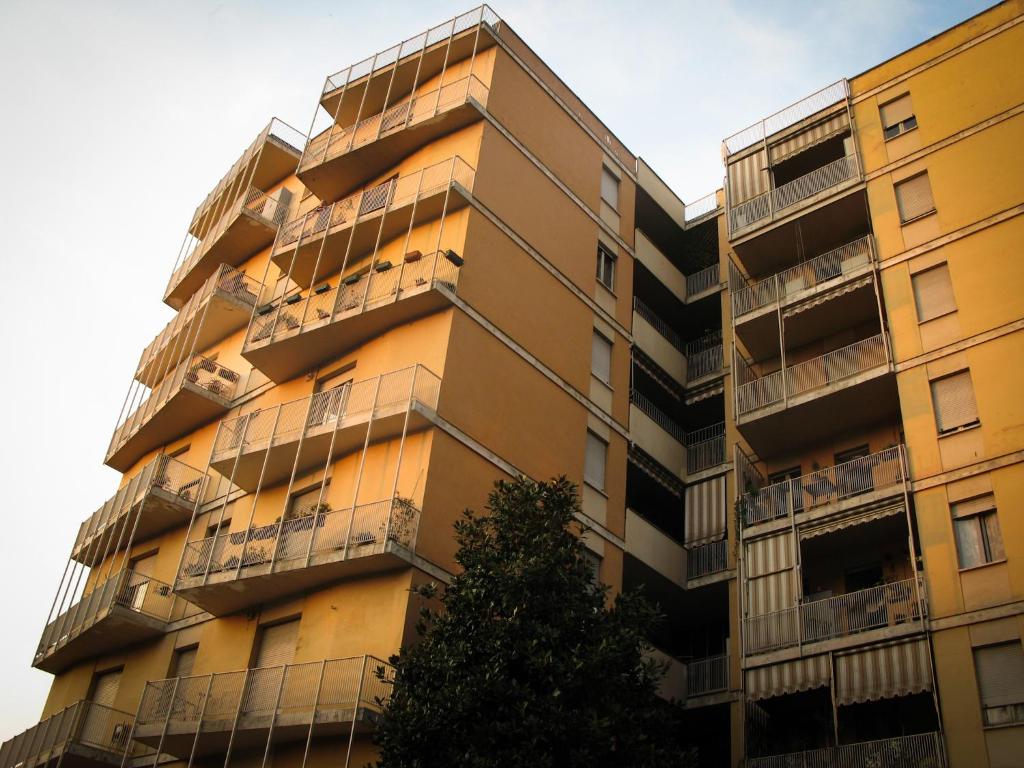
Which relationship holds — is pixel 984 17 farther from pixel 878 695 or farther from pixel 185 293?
pixel 185 293

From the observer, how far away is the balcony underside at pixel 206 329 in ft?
113

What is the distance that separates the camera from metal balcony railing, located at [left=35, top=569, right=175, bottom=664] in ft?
96.0

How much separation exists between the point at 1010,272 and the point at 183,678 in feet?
68.8

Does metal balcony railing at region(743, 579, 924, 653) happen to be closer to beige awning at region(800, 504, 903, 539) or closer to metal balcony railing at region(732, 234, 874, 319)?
beige awning at region(800, 504, 903, 539)

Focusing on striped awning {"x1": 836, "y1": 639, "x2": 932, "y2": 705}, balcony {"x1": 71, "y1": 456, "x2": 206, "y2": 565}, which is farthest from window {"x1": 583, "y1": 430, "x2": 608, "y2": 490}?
balcony {"x1": 71, "y1": 456, "x2": 206, "y2": 565}

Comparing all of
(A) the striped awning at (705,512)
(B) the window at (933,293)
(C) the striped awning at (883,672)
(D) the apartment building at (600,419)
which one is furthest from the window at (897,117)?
(C) the striped awning at (883,672)

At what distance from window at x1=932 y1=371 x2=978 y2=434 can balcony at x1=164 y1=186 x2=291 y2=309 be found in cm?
2131

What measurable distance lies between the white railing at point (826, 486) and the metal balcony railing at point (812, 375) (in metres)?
2.15

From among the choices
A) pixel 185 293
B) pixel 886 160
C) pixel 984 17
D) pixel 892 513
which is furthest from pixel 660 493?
pixel 185 293

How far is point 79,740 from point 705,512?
17260mm

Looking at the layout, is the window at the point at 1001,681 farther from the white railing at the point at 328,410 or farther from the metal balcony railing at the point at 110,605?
the metal balcony railing at the point at 110,605

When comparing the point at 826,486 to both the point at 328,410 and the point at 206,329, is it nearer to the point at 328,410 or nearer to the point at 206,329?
the point at 328,410

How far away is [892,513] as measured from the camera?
24672mm

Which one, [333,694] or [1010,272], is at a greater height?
[1010,272]
